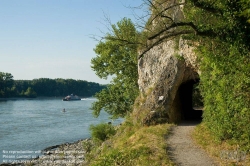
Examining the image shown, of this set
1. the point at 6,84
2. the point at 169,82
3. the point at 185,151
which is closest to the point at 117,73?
the point at 169,82

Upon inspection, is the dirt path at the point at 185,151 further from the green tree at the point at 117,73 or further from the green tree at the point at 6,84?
the green tree at the point at 6,84

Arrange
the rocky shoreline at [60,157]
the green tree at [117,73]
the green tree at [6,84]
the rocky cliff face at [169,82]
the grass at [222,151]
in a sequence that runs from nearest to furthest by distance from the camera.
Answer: the grass at [222,151] → the rocky cliff face at [169,82] → the rocky shoreline at [60,157] → the green tree at [117,73] → the green tree at [6,84]

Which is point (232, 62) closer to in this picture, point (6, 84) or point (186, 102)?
point (186, 102)

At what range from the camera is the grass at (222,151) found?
29.3 ft

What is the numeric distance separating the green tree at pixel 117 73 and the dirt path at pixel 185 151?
1292cm

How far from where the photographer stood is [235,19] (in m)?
8.66

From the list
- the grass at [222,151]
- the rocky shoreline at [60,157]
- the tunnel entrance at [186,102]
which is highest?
the tunnel entrance at [186,102]

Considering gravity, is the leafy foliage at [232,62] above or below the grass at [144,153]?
above

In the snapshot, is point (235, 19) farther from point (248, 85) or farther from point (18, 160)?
point (18, 160)

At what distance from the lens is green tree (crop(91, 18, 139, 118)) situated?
27.1 meters

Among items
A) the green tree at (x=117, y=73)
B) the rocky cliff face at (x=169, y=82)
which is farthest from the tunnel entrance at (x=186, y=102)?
the green tree at (x=117, y=73)

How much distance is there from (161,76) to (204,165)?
892cm

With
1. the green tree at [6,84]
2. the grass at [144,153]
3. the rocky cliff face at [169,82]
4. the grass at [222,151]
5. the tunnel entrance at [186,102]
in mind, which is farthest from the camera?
the green tree at [6,84]

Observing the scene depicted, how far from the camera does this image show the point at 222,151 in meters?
10.0
